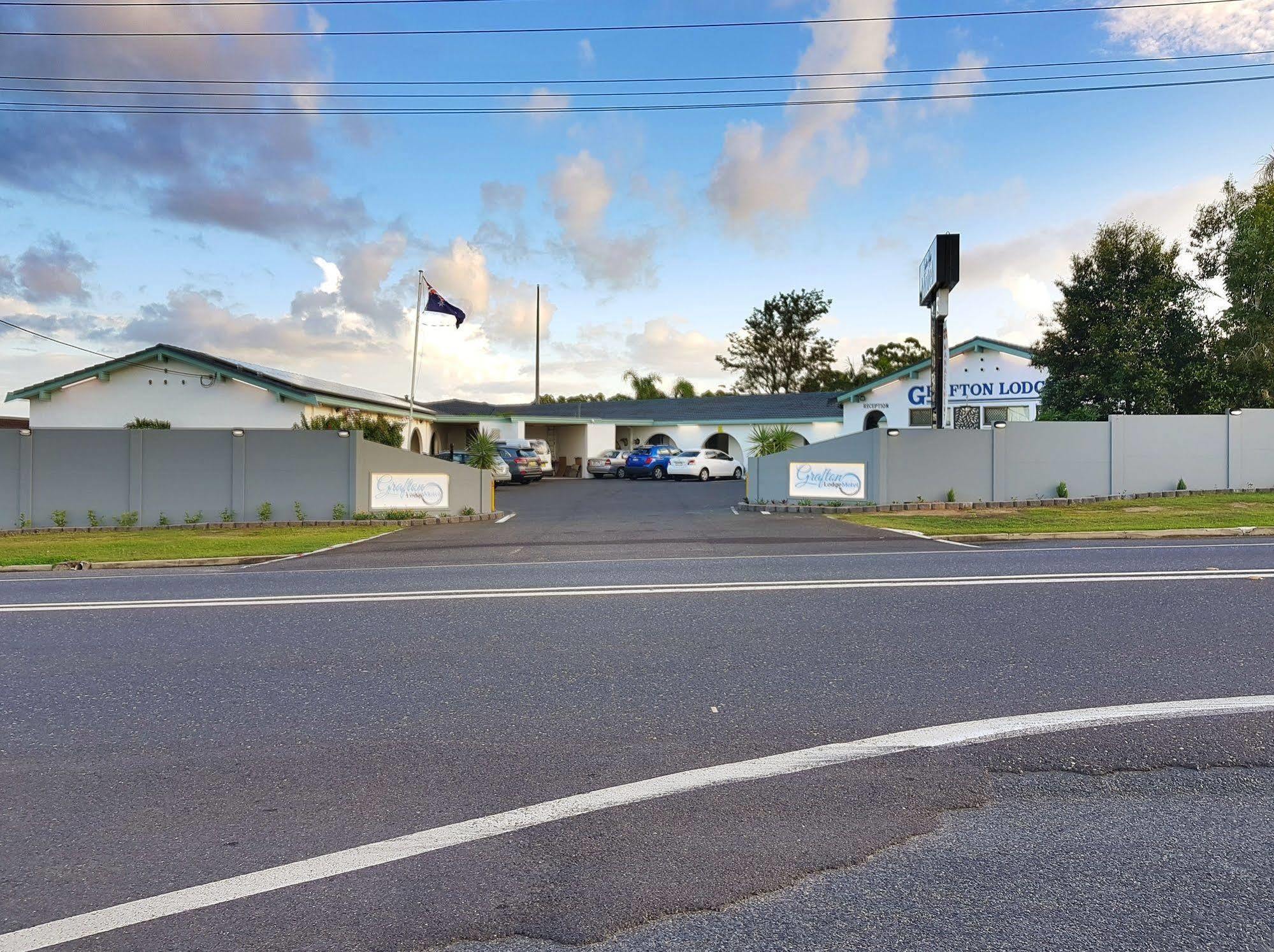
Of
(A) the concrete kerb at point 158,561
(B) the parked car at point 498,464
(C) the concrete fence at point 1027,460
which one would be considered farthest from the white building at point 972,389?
(A) the concrete kerb at point 158,561

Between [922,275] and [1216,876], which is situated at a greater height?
[922,275]

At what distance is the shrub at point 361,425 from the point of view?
26.9 metres

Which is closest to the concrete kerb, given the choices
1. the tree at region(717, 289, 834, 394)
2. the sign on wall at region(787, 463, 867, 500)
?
the sign on wall at region(787, 463, 867, 500)

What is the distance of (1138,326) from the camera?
2575 centimetres

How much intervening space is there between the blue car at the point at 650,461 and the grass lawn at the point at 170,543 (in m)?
22.0

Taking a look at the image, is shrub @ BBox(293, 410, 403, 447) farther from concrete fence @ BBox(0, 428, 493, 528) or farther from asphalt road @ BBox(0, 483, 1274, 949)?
asphalt road @ BBox(0, 483, 1274, 949)

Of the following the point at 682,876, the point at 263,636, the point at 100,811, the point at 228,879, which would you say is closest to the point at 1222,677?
the point at 682,876

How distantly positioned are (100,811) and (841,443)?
20.5 m

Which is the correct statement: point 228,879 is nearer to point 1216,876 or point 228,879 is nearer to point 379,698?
point 379,698

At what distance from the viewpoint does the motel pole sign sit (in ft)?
73.3

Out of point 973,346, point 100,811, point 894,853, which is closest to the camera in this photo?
point 894,853

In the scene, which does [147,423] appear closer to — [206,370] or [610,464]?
[206,370]

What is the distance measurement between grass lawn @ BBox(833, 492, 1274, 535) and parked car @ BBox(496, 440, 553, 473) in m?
19.8

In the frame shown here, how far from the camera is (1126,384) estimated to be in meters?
25.9
